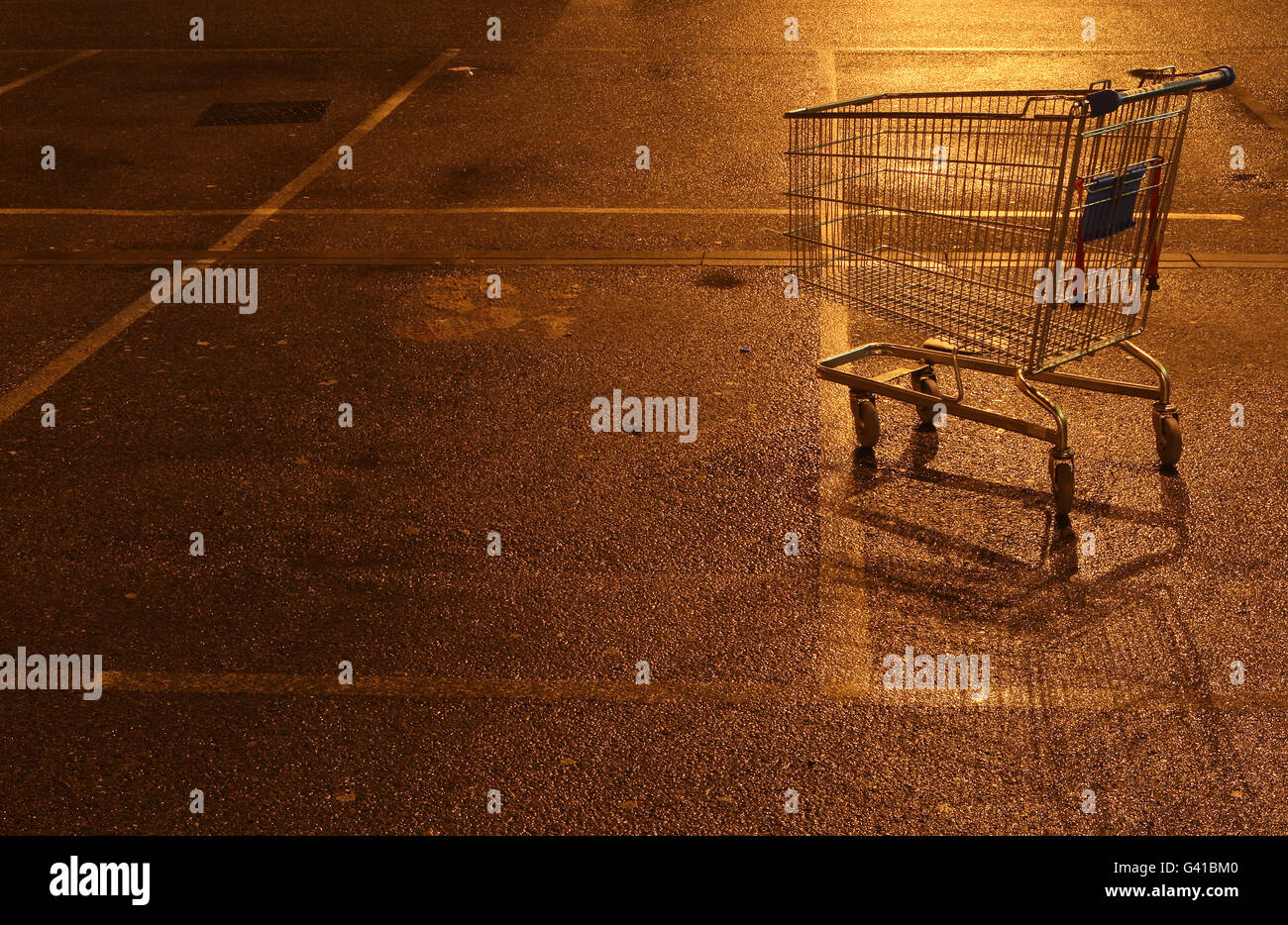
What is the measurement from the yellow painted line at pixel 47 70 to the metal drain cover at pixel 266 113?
7.43ft

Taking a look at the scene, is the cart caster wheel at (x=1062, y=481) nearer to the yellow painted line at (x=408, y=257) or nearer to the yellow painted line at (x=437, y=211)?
the yellow painted line at (x=408, y=257)

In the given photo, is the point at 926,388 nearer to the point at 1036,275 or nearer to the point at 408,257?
the point at 1036,275

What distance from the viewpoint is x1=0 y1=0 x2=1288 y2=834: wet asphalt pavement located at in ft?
11.4

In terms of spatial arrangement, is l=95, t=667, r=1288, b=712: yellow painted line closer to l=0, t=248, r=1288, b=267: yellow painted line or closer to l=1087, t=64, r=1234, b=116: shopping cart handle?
l=1087, t=64, r=1234, b=116: shopping cart handle

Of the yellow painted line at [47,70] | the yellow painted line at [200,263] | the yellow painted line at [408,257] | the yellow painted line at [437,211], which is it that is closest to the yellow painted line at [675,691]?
the yellow painted line at [200,263]

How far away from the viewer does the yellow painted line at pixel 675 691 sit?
369 centimetres

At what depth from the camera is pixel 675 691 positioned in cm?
379

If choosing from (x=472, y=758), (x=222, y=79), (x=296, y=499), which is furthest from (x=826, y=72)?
(x=472, y=758)

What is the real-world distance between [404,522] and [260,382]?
1.55 m

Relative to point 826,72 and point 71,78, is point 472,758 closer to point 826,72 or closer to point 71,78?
point 826,72

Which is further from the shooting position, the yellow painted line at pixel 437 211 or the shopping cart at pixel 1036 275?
the yellow painted line at pixel 437 211

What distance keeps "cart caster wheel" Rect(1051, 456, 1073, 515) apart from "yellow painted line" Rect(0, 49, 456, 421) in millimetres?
4457
